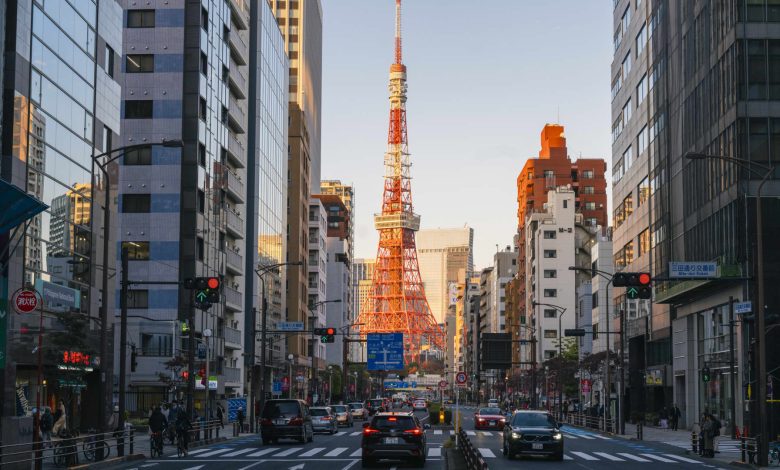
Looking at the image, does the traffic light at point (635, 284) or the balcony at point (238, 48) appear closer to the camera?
the traffic light at point (635, 284)

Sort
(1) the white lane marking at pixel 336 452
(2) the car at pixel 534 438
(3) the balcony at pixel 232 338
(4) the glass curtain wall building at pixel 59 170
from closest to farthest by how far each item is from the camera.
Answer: (2) the car at pixel 534 438
(1) the white lane marking at pixel 336 452
(4) the glass curtain wall building at pixel 59 170
(3) the balcony at pixel 232 338

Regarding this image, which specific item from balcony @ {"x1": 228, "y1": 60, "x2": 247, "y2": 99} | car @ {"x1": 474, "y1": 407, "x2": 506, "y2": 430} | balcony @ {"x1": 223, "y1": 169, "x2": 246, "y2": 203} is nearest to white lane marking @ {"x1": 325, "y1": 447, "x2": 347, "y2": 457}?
car @ {"x1": 474, "y1": 407, "x2": 506, "y2": 430}

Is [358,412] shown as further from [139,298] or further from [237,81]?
[237,81]

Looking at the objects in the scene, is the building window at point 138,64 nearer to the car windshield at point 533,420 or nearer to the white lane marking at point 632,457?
the white lane marking at point 632,457

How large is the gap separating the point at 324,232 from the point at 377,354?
62401mm

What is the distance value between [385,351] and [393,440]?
65.7 metres

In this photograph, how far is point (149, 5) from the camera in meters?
80.4

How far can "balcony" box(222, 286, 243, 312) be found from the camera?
88438 mm

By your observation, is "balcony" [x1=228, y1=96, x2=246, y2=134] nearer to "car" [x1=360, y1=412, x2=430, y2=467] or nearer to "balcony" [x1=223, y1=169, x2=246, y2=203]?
"balcony" [x1=223, y1=169, x2=246, y2=203]

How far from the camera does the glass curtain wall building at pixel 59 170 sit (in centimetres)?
4303

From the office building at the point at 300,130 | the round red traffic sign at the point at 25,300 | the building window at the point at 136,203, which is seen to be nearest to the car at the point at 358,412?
the building window at the point at 136,203

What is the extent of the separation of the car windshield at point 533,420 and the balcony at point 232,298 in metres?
48.9

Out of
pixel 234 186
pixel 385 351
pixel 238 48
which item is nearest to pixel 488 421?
pixel 385 351

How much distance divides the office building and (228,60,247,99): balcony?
32.4 m
